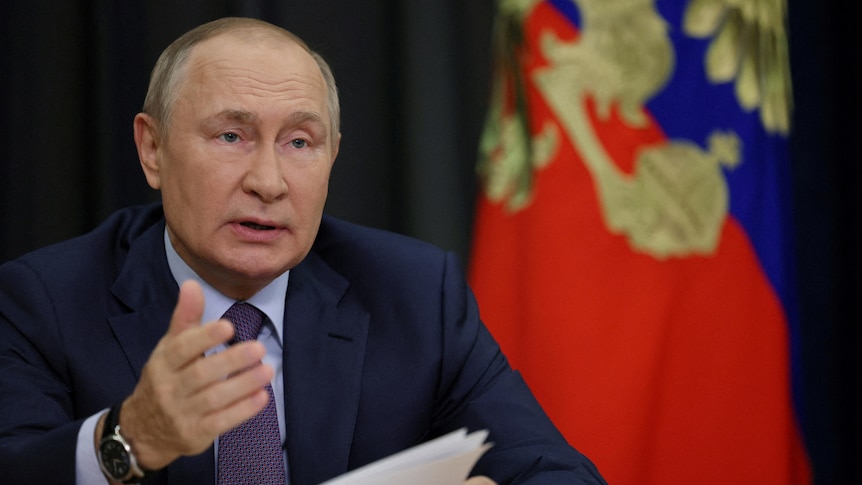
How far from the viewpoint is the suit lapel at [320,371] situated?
1.75m

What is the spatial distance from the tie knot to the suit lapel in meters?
0.06

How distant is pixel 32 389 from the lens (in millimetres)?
1599

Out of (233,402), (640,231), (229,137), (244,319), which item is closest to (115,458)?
(233,402)

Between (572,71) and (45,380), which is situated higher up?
(572,71)

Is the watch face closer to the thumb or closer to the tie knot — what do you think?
the thumb

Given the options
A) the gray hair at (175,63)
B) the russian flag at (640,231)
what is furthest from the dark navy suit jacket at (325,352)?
the russian flag at (640,231)

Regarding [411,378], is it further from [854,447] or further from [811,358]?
[854,447]

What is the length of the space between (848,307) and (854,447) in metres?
0.42

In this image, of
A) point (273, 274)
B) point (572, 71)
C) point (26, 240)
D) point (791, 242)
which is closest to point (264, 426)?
point (273, 274)

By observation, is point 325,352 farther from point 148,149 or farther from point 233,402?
point 233,402

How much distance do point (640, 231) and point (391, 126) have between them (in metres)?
0.73

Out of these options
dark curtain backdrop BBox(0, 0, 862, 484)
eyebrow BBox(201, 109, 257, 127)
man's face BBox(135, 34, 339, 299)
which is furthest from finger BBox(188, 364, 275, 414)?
dark curtain backdrop BBox(0, 0, 862, 484)

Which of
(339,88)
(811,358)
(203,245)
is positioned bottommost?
(811,358)

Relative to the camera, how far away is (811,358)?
2.78 meters
